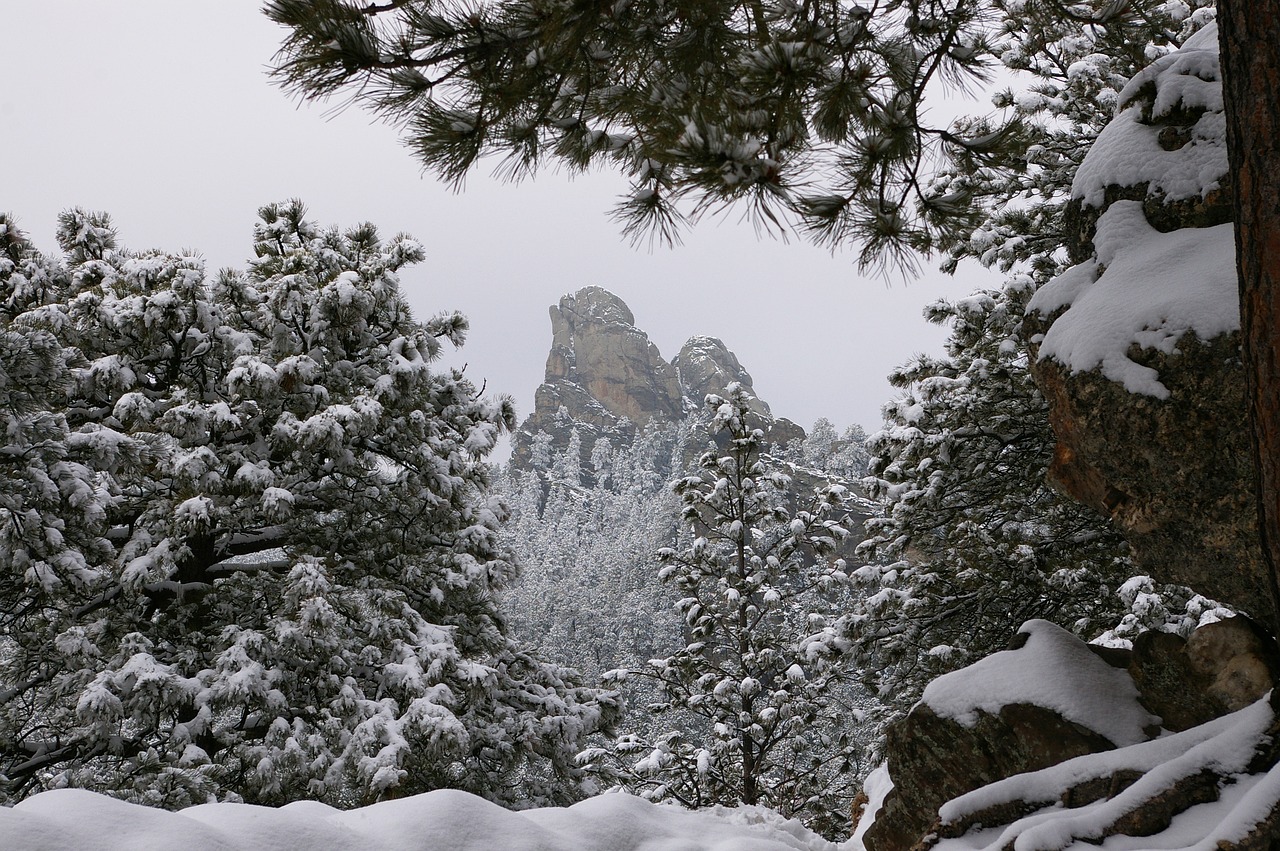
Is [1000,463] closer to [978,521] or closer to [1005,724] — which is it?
[978,521]

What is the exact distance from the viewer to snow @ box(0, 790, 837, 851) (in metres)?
2.27

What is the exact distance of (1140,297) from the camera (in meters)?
3.31

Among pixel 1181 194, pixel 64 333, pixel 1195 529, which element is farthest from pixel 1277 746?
pixel 64 333

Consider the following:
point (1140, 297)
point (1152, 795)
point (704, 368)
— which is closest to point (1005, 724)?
point (1152, 795)

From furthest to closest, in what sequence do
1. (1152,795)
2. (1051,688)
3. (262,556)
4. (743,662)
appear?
1. (743,662)
2. (262,556)
3. (1051,688)
4. (1152,795)

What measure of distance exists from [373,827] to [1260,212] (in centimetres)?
327

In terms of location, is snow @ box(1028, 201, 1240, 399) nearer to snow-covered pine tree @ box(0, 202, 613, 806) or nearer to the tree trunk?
the tree trunk

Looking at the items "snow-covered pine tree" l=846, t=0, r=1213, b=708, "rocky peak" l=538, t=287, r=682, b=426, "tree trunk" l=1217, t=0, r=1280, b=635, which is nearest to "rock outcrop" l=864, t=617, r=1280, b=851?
"tree trunk" l=1217, t=0, r=1280, b=635

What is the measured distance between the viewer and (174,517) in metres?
6.80

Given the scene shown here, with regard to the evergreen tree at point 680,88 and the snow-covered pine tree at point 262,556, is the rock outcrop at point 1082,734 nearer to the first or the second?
the evergreen tree at point 680,88

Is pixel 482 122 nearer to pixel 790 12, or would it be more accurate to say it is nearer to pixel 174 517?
A: pixel 790 12

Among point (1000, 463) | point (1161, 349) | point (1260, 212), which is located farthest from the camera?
point (1000, 463)

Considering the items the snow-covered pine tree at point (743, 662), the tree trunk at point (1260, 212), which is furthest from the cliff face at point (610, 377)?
the tree trunk at point (1260, 212)

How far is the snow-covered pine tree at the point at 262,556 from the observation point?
6.36 meters
